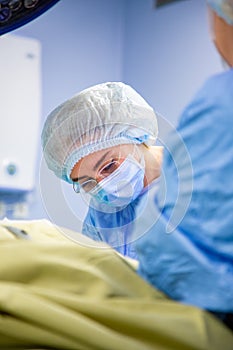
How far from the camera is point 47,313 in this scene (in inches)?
28.8

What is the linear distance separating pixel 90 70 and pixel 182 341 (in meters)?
2.63

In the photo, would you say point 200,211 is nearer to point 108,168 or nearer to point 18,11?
point 18,11

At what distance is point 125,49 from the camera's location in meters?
3.33

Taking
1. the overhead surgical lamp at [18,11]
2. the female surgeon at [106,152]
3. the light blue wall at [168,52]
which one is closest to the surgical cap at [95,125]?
the female surgeon at [106,152]

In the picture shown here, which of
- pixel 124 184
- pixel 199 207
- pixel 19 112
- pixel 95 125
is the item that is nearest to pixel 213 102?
pixel 199 207

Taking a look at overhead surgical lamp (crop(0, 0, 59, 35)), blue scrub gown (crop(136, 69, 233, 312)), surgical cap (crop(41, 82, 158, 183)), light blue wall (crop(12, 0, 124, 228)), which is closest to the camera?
blue scrub gown (crop(136, 69, 233, 312))

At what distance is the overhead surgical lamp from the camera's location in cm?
132

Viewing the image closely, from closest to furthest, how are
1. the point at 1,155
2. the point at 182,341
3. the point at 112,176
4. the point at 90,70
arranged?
1. the point at 182,341
2. the point at 112,176
3. the point at 1,155
4. the point at 90,70

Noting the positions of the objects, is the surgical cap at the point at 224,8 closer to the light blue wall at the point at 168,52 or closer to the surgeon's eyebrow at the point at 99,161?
the surgeon's eyebrow at the point at 99,161

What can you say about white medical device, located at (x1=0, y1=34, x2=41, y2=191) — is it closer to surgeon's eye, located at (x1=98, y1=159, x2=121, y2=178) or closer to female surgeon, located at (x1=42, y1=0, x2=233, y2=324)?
surgeon's eye, located at (x1=98, y1=159, x2=121, y2=178)

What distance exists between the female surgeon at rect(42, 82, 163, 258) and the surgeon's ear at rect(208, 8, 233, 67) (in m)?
0.90

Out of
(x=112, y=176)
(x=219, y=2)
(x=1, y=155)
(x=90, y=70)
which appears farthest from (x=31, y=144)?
(x=219, y=2)

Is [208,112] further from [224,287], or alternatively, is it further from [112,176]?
[112,176]

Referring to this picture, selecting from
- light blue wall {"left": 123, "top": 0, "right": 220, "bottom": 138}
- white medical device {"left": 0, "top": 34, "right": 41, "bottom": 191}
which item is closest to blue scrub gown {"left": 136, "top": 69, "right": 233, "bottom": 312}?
light blue wall {"left": 123, "top": 0, "right": 220, "bottom": 138}
